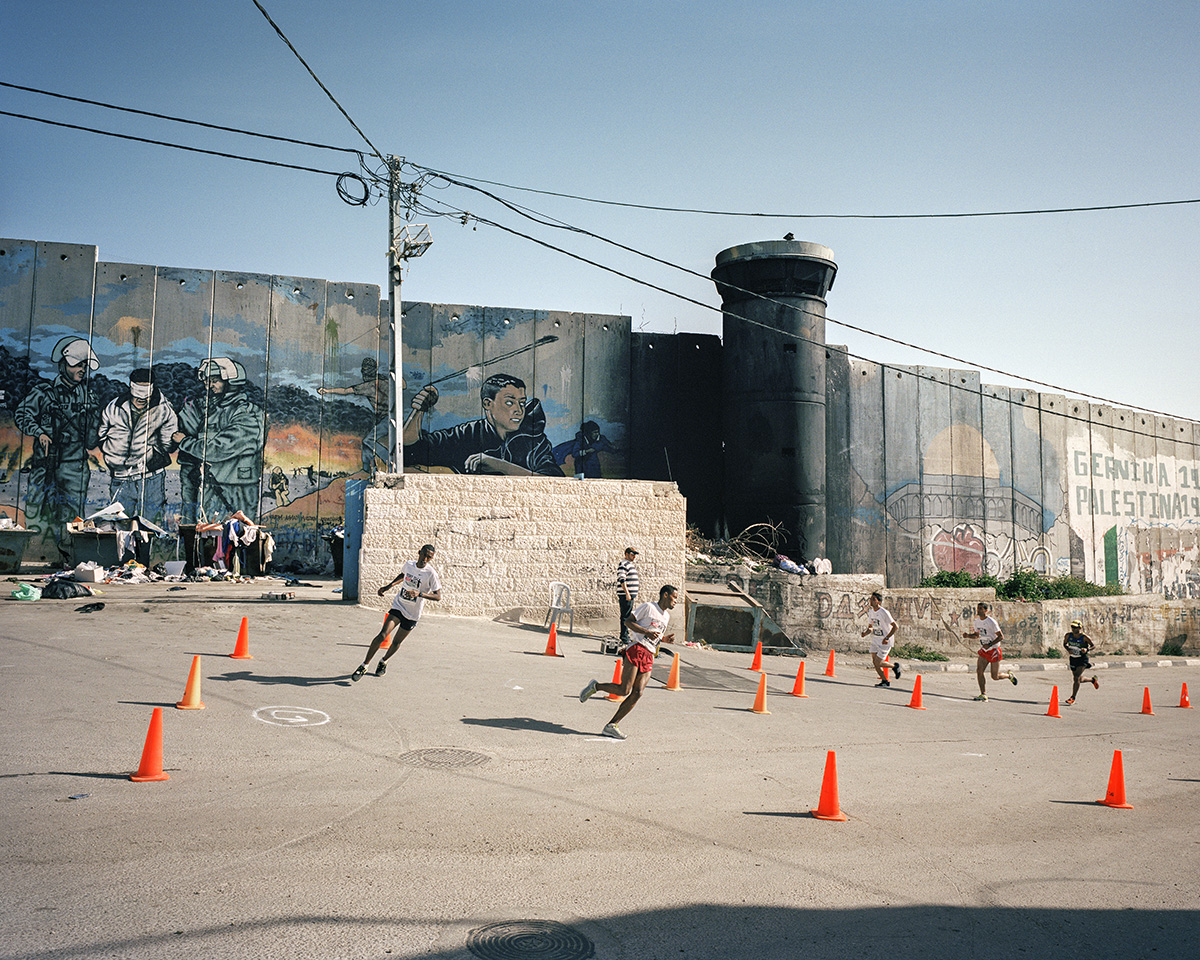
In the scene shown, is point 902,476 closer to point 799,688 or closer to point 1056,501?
point 1056,501

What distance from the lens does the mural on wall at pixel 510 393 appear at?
84.9 feet

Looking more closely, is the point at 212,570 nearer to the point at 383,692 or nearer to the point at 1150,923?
the point at 383,692

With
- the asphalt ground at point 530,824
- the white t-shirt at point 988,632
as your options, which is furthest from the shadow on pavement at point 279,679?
the white t-shirt at point 988,632

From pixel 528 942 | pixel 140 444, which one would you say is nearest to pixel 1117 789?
pixel 528 942

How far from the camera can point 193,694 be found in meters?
8.40

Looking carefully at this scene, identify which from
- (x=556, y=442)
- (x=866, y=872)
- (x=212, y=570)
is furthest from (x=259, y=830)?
(x=556, y=442)

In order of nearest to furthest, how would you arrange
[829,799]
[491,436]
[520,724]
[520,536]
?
1. [829,799]
2. [520,724]
3. [520,536]
4. [491,436]

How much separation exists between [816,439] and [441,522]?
1358cm

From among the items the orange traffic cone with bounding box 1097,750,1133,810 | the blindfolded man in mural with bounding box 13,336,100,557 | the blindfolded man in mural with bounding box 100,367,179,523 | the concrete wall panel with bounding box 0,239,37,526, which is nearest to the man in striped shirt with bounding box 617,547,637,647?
the orange traffic cone with bounding box 1097,750,1133,810

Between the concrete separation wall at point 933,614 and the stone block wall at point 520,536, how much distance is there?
2977 millimetres

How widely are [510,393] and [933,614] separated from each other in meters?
14.5

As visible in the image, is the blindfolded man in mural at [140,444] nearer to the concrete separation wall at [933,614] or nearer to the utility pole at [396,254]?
the utility pole at [396,254]

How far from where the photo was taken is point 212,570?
20688mm

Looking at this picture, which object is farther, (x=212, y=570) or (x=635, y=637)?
(x=212, y=570)
